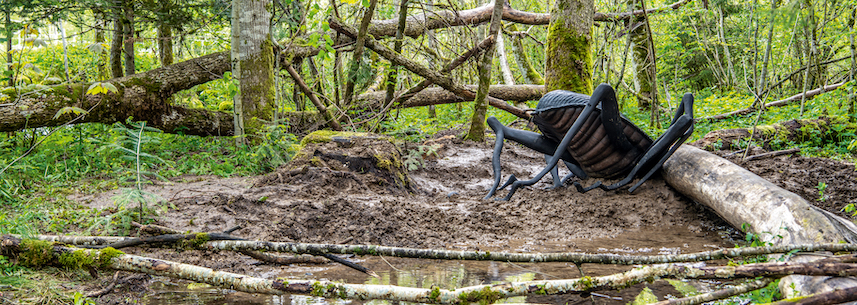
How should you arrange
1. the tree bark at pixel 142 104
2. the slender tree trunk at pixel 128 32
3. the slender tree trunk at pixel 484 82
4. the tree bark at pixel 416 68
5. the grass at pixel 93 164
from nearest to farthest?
the grass at pixel 93 164 → the tree bark at pixel 142 104 → the slender tree trunk at pixel 484 82 → the tree bark at pixel 416 68 → the slender tree trunk at pixel 128 32

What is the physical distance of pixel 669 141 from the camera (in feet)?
12.7

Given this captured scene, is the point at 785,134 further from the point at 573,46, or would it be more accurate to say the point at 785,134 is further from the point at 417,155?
the point at 417,155

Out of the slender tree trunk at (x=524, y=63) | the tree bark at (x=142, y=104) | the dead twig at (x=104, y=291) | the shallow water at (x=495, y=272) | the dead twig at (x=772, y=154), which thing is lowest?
the shallow water at (x=495, y=272)

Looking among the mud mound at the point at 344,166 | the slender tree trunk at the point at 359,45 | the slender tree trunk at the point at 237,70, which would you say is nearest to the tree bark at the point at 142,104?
the slender tree trunk at the point at 237,70

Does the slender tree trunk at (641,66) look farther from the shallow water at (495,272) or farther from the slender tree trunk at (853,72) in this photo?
the shallow water at (495,272)

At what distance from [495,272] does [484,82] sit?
454cm

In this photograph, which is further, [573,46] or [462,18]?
[462,18]

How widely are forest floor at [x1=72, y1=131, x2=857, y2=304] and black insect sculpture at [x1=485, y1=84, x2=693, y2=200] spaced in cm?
24

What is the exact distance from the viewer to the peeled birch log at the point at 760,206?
2128 mm

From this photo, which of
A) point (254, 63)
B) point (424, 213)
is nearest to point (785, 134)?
point (424, 213)

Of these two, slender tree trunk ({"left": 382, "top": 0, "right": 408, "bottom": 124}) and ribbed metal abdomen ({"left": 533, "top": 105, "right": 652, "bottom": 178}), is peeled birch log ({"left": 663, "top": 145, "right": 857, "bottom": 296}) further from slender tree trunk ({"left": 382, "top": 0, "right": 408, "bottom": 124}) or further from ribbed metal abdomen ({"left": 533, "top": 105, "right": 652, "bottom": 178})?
slender tree trunk ({"left": 382, "top": 0, "right": 408, "bottom": 124})

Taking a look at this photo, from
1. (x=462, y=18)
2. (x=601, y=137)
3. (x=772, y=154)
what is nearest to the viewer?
(x=601, y=137)

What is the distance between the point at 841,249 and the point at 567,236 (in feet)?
6.03

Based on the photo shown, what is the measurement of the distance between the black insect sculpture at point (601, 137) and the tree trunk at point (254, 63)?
359 centimetres
